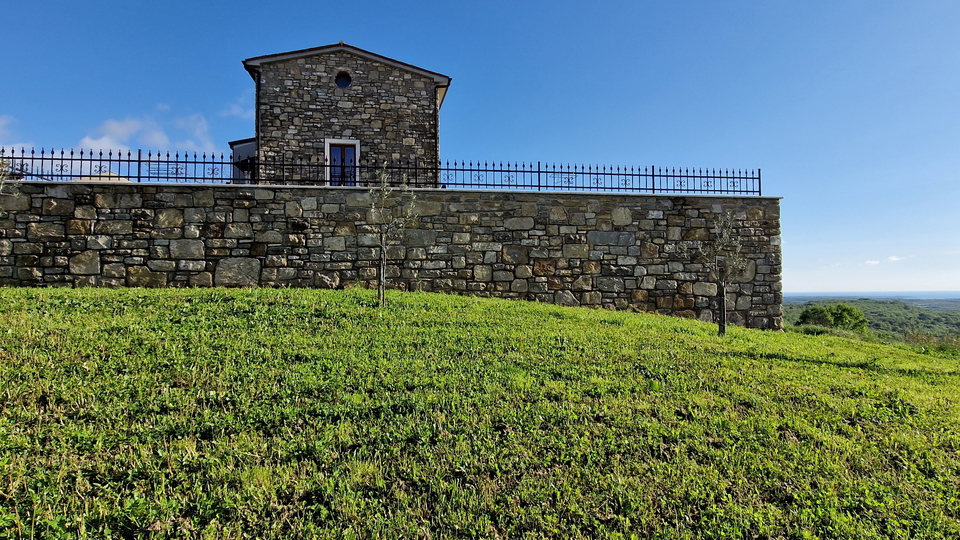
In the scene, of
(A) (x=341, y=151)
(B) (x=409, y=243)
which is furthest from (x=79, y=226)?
(A) (x=341, y=151)

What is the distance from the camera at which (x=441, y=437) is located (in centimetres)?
366

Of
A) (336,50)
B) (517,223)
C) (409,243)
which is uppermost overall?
(336,50)

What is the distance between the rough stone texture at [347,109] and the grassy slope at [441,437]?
9119 millimetres

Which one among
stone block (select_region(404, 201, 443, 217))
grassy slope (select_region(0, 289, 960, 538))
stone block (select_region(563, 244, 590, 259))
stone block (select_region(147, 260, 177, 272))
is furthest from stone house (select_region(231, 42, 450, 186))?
grassy slope (select_region(0, 289, 960, 538))

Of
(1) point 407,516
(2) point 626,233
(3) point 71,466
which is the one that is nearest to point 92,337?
(3) point 71,466

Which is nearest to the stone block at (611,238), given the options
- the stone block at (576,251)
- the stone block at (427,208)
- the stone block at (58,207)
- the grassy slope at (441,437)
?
the stone block at (576,251)

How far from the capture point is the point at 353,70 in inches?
581

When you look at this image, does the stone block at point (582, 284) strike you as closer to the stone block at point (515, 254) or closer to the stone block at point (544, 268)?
the stone block at point (544, 268)

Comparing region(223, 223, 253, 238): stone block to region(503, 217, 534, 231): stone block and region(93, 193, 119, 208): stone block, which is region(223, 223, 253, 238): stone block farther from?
region(503, 217, 534, 231): stone block

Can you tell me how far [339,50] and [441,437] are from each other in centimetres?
1404

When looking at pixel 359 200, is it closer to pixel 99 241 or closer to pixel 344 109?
pixel 99 241

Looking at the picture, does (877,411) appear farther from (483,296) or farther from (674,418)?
(483,296)

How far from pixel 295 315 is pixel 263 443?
12.2 ft

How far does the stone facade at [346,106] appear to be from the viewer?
14266 mm
